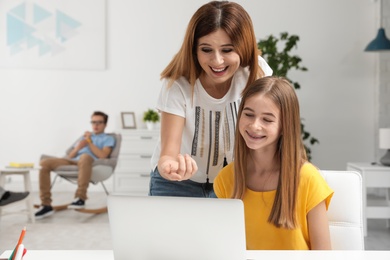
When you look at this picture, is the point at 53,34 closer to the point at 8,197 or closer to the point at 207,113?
the point at 8,197

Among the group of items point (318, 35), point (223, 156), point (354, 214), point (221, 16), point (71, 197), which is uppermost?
point (318, 35)

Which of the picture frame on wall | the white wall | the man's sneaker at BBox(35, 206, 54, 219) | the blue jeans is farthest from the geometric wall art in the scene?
the blue jeans

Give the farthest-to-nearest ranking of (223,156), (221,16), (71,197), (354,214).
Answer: (71,197)
(223,156)
(221,16)
(354,214)

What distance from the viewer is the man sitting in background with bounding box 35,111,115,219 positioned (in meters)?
5.01

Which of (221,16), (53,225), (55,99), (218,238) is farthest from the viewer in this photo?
(55,99)

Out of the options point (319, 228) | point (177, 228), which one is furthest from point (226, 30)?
point (177, 228)

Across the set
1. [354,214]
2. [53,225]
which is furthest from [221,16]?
[53,225]

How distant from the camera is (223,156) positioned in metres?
1.92

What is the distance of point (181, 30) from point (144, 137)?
1.44m

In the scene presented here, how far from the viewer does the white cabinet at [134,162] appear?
611 centimetres

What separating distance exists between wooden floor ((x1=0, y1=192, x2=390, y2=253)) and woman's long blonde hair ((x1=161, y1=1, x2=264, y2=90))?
232cm

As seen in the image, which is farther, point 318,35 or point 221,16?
point 318,35

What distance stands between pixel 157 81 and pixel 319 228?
5.28m

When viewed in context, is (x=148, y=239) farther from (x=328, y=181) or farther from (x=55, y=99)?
(x=55, y=99)
